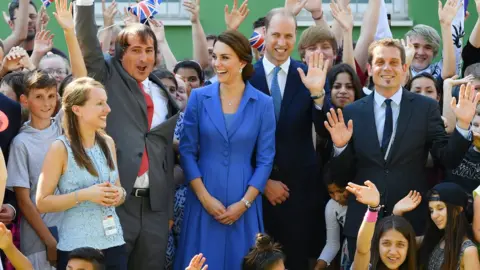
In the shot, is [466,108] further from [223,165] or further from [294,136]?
[223,165]

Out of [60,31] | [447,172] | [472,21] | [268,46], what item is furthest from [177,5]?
[447,172]

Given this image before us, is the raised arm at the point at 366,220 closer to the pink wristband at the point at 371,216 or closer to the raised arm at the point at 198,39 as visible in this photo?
the pink wristband at the point at 371,216

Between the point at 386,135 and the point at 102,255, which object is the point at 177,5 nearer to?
the point at 386,135

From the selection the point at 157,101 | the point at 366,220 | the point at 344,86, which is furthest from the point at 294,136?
the point at 157,101

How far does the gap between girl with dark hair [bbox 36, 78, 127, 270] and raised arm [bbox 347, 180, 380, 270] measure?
147 centimetres

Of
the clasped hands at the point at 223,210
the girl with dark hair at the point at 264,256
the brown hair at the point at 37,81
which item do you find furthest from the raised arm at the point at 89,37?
the girl with dark hair at the point at 264,256

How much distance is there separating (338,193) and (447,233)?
34.4 inches

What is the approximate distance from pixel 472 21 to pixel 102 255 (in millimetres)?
7378

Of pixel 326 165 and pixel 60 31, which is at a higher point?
pixel 60 31

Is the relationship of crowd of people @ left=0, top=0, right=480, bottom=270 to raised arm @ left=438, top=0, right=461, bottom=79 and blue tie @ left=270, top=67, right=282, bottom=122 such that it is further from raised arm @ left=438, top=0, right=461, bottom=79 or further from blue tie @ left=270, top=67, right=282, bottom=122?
raised arm @ left=438, top=0, right=461, bottom=79

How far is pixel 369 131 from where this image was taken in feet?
21.6

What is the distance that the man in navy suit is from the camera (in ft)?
22.3

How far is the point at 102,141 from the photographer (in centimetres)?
596

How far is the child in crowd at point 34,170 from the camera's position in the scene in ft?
20.4
